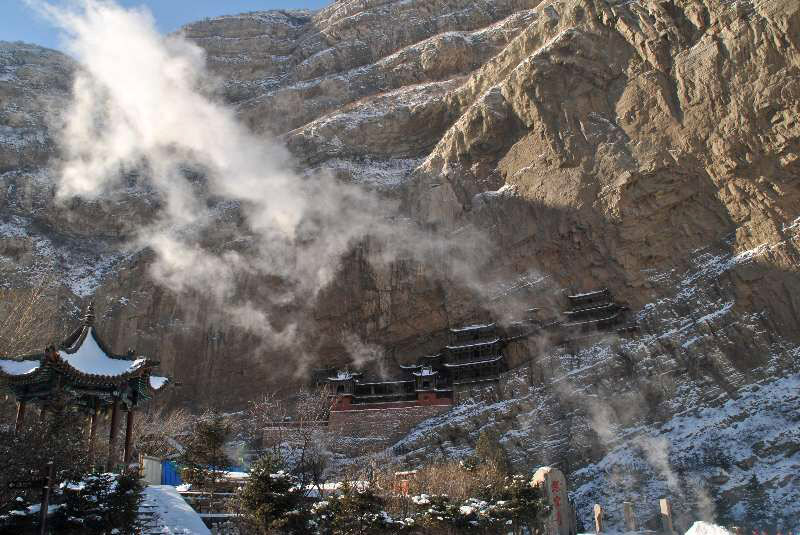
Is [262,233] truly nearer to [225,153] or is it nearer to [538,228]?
[225,153]

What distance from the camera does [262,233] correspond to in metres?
43.2

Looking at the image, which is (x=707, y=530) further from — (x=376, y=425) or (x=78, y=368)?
(x=376, y=425)

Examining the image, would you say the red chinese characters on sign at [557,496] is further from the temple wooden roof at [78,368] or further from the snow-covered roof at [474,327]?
the snow-covered roof at [474,327]

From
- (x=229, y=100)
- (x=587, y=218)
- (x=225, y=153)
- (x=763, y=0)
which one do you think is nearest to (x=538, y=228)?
(x=587, y=218)

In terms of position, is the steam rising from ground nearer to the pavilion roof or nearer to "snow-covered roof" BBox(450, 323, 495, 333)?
"snow-covered roof" BBox(450, 323, 495, 333)

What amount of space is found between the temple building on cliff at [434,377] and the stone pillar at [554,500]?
1349 cm

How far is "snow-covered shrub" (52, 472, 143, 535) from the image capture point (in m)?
10.8

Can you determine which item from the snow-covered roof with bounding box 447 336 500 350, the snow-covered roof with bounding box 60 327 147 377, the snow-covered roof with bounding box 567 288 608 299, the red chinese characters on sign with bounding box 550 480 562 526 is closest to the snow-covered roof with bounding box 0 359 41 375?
the snow-covered roof with bounding box 60 327 147 377

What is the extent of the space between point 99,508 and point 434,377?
2784 centimetres

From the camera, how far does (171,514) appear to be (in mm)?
12938

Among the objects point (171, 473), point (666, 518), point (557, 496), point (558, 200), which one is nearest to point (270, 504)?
point (171, 473)

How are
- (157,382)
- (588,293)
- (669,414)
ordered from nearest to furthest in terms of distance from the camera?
(157,382), (669,414), (588,293)

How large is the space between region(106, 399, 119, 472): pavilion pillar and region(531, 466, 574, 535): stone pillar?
1242cm

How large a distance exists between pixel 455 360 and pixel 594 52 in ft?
64.7
